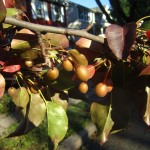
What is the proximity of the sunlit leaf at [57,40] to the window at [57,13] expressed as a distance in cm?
2603

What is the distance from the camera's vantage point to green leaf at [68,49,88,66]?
26.6 inches

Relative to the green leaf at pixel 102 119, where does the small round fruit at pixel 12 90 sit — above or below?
above

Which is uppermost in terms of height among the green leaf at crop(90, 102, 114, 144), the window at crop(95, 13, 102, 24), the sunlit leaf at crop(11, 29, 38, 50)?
the sunlit leaf at crop(11, 29, 38, 50)

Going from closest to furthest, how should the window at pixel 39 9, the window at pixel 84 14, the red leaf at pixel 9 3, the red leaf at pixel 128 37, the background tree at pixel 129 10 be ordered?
the red leaf at pixel 128 37 < the red leaf at pixel 9 3 < the background tree at pixel 129 10 < the window at pixel 39 9 < the window at pixel 84 14

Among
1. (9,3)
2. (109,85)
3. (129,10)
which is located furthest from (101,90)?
(129,10)

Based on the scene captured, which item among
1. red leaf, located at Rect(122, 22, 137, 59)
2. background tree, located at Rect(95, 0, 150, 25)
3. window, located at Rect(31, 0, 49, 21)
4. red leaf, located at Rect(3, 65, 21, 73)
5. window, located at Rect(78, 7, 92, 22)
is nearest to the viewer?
red leaf, located at Rect(122, 22, 137, 59)

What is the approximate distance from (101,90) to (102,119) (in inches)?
4.3

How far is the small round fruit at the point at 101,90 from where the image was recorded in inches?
26.9

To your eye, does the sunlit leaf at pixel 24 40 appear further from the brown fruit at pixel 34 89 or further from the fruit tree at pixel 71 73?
the brown fruit at pixel 34 89

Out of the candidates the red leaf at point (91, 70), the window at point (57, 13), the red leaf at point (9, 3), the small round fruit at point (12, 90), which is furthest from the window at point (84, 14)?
the red leaf at point (91, 70)

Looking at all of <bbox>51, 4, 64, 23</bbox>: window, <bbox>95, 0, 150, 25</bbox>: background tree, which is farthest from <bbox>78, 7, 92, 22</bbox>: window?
<bbox>95, 0, 150, 25</bbox>: background tree

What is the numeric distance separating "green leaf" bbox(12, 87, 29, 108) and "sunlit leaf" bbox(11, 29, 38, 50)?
0.11m

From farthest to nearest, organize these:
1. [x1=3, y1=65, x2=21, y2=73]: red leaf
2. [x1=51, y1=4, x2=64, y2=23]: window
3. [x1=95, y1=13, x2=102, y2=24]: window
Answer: [x1=95, y1=13, x2=102, y2=24]: window → [x1=51, y1=4, x2=64, y2=23]: window → [x1=3, y1=65, x2=21, y2=73]: red leaf

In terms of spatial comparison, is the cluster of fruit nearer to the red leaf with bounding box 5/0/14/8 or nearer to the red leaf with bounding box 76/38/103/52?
the red leaf with bounding box 76/38/103/52
